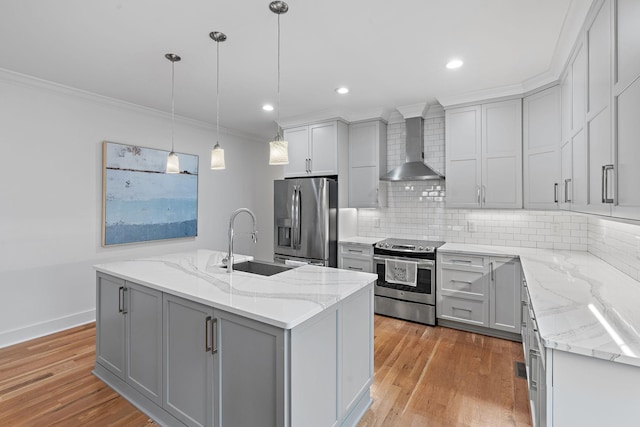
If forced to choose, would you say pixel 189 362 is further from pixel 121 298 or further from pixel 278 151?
pixel 278 151

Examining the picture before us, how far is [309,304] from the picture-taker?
159cm

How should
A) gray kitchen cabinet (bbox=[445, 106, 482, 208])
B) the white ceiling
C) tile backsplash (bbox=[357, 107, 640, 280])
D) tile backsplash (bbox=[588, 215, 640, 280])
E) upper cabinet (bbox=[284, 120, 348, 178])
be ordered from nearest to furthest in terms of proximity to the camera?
the white ceiling < tile backsplash (bbox=[588, 215, 640, 280]) < tile backsplash (bbox=[357, 107, 640, 280]) < gray kitchen cabinet (bbox=[445, 106, 482, 208]) < upper cabinet (bbox=[284, 120, 348, 178])

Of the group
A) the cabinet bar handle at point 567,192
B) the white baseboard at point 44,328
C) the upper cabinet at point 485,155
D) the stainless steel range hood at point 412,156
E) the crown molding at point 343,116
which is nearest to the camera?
the cabinet bar handle at point 567,192

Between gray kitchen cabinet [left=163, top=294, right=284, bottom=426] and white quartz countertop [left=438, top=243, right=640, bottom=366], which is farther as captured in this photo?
gray kitchen cabinet [left=163, top=294, right=284, bottom=426]

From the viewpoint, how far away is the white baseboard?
3133 millimetres

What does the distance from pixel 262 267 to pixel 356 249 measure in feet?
5.58

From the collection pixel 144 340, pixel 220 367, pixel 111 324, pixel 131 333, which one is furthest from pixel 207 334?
pixel 111 324

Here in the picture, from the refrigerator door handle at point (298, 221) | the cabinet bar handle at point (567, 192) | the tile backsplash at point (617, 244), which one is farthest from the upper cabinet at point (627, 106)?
the refrigerator door handle at point (298, 221)

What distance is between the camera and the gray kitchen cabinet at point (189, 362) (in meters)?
1.73

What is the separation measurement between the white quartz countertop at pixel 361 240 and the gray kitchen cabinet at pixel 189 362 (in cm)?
256

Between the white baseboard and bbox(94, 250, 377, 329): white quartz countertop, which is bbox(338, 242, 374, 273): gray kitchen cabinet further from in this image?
the white baseboard

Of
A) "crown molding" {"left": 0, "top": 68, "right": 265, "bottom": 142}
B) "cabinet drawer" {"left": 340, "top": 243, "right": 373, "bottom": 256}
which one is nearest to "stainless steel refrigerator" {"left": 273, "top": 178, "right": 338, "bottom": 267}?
"cabinet drawer" {"left": 340, "top": 243, "right": 373, "bottom": 256}

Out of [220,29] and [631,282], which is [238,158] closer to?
[220,29]

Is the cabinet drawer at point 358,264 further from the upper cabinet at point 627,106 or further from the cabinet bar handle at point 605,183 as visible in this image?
the upper cabinet at point 627,106
